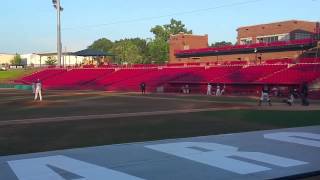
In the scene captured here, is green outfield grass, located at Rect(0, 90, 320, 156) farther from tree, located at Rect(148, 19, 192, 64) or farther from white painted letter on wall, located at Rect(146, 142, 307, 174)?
tree, located at Rect(148, 19, 192, 64)

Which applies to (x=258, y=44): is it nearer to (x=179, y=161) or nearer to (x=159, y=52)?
(x=179, y=161)

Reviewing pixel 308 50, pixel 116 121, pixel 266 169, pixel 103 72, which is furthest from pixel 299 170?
pixel 103 72

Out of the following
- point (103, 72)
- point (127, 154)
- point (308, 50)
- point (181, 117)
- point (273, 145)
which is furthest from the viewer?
point (103, 72)

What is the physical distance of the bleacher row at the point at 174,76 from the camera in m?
40.8

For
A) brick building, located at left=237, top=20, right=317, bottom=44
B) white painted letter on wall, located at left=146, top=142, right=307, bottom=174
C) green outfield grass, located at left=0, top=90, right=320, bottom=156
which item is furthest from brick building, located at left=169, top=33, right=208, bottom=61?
white painted letter on wall, located at left=146, top=142, right=307, bottom=174

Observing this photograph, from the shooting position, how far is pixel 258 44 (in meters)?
59.9

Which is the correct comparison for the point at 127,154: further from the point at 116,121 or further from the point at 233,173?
the point at 116,121

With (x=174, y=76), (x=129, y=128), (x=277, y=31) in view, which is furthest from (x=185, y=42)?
(x=129, y=128)

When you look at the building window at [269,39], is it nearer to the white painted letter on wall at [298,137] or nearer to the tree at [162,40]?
the tree at [162,40]

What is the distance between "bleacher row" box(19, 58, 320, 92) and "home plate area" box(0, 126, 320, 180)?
2688 centimetres

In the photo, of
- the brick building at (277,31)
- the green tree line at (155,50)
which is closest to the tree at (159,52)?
the green tree line at (155,50)

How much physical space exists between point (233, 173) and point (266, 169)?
0.73m

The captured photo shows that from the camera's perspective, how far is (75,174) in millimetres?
8781

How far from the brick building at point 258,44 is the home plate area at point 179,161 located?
141 feet
